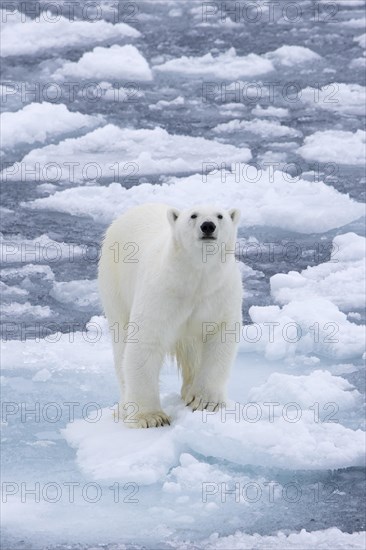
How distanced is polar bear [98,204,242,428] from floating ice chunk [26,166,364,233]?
355 centimetres

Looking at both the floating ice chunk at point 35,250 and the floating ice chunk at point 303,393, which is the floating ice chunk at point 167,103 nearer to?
the floating ice chunk at point 35,250

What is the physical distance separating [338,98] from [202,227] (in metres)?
7.89

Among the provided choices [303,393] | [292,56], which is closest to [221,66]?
[292,56]

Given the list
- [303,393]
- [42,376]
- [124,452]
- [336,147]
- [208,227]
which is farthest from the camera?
[336,147]

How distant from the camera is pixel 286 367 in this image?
679 centimetres

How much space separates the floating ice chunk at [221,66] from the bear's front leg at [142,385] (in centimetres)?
797

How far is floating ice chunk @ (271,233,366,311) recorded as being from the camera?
7828mm

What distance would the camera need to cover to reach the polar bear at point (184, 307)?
513 cm

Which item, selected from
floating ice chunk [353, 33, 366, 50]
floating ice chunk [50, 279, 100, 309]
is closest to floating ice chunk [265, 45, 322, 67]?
floating ice chunk [353, 33, 366, 50]

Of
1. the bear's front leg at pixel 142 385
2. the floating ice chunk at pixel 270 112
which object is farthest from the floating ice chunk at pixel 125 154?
the bear's front leg at pixel 142 385

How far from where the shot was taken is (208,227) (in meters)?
5.00

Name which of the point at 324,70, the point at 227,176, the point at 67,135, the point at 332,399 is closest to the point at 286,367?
the point at 332,399

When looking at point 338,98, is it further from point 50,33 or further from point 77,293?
point 77,293

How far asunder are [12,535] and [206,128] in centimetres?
725
